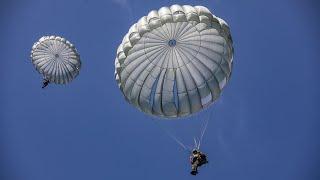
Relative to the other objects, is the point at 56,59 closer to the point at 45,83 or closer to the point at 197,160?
the point at 45,83

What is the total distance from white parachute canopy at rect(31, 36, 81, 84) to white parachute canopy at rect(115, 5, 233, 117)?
515 inches

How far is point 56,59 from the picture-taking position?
3978cm

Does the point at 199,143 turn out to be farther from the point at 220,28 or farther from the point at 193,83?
the point at 220,28

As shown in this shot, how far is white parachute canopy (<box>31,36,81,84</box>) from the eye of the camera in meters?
39.6

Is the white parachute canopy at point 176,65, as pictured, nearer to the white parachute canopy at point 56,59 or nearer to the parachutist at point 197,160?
the parachutist at point 197,160

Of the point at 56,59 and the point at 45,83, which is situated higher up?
the point at 56,59

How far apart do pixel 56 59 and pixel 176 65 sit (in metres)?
15.3

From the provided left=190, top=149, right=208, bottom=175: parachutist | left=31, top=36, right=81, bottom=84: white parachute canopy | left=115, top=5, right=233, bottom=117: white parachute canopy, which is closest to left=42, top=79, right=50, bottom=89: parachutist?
left=31, top=36, right=81, bottom=84: white parachute canopy

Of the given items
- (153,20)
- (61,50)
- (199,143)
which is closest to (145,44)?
(153,20)

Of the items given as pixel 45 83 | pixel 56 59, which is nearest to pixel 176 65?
pixel 56 59

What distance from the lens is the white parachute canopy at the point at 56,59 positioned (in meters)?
39.6

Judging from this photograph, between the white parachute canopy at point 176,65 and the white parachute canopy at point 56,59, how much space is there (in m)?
13.1

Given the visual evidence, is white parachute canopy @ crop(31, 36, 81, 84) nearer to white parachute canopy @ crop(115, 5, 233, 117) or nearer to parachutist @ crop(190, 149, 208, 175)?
white parachute canopy @ crop(115, 5, 233, 117)

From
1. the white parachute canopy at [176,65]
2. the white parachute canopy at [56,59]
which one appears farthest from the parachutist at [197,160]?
the white parachute canopy at [56,59]
